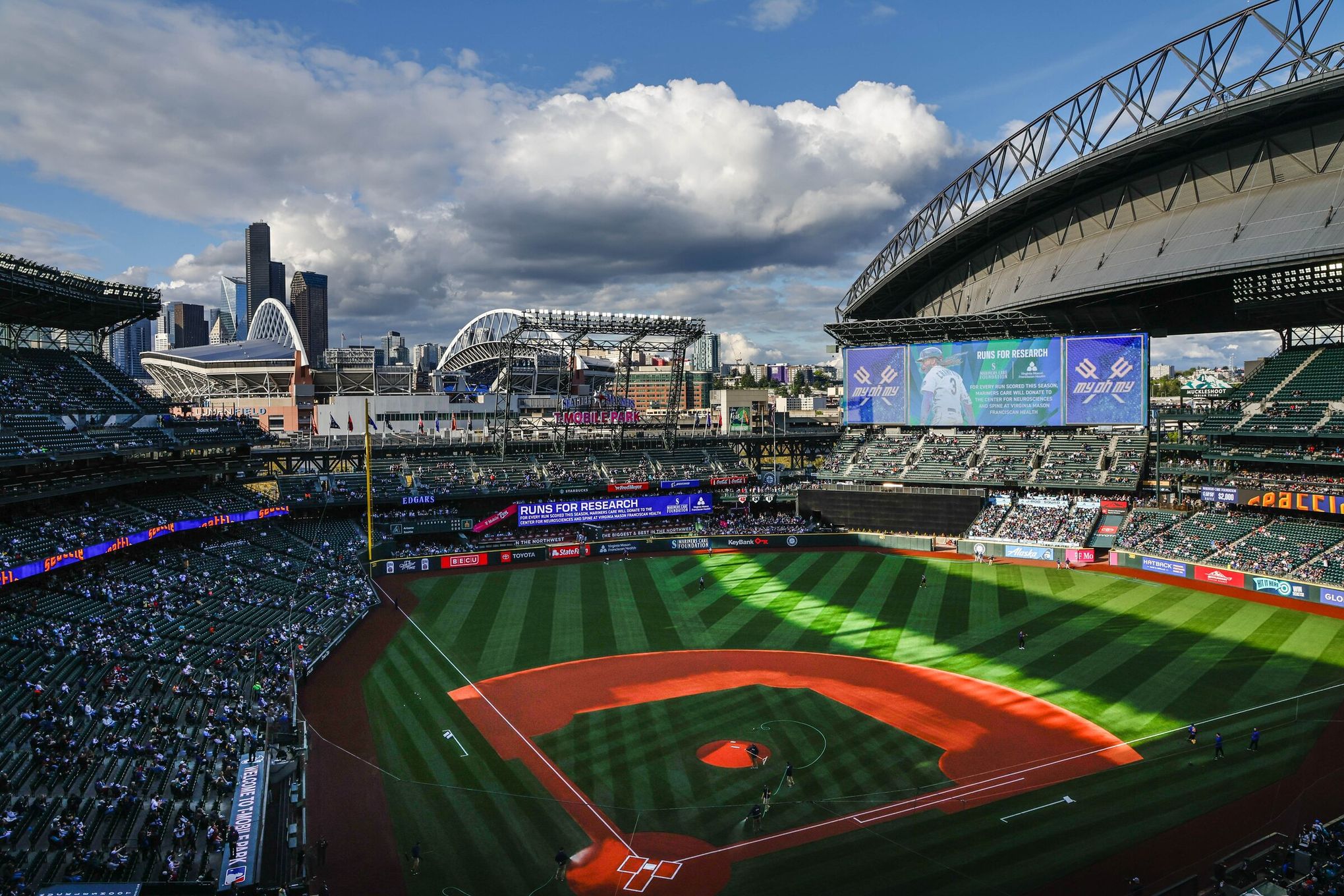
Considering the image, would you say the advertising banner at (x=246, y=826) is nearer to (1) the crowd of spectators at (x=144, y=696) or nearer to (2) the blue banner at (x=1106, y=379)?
(1) the crowd of spectators at (x=144, y=696)

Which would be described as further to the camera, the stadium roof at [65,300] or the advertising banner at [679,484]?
the advertising banner at [679,484]

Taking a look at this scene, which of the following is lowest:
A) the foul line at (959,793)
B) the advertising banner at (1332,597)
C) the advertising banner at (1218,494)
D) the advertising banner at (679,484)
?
the foul line at (959,793)

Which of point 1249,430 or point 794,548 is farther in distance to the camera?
point 794,548

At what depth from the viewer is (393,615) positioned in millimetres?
39188

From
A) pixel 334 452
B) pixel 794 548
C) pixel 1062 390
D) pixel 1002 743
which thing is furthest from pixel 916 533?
pixel 334 452

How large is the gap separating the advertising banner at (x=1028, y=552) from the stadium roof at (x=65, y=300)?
Answer: 5442cm

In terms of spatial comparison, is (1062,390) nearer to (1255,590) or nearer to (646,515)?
(1255,590)

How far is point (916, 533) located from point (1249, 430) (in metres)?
21.4

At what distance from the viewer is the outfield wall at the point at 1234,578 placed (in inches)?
1457

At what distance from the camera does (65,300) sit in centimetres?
3950

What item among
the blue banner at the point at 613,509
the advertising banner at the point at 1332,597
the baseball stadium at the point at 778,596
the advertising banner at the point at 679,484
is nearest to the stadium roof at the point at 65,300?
the baseball stadium at the point at 778,596

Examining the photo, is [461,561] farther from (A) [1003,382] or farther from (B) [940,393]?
(A) [1003,382]

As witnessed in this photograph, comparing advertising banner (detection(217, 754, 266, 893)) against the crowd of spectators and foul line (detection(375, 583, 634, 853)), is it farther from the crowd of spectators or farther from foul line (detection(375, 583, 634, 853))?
foul line (detection(375, 583, 634, 853))

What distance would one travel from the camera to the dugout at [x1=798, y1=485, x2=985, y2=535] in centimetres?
5700
